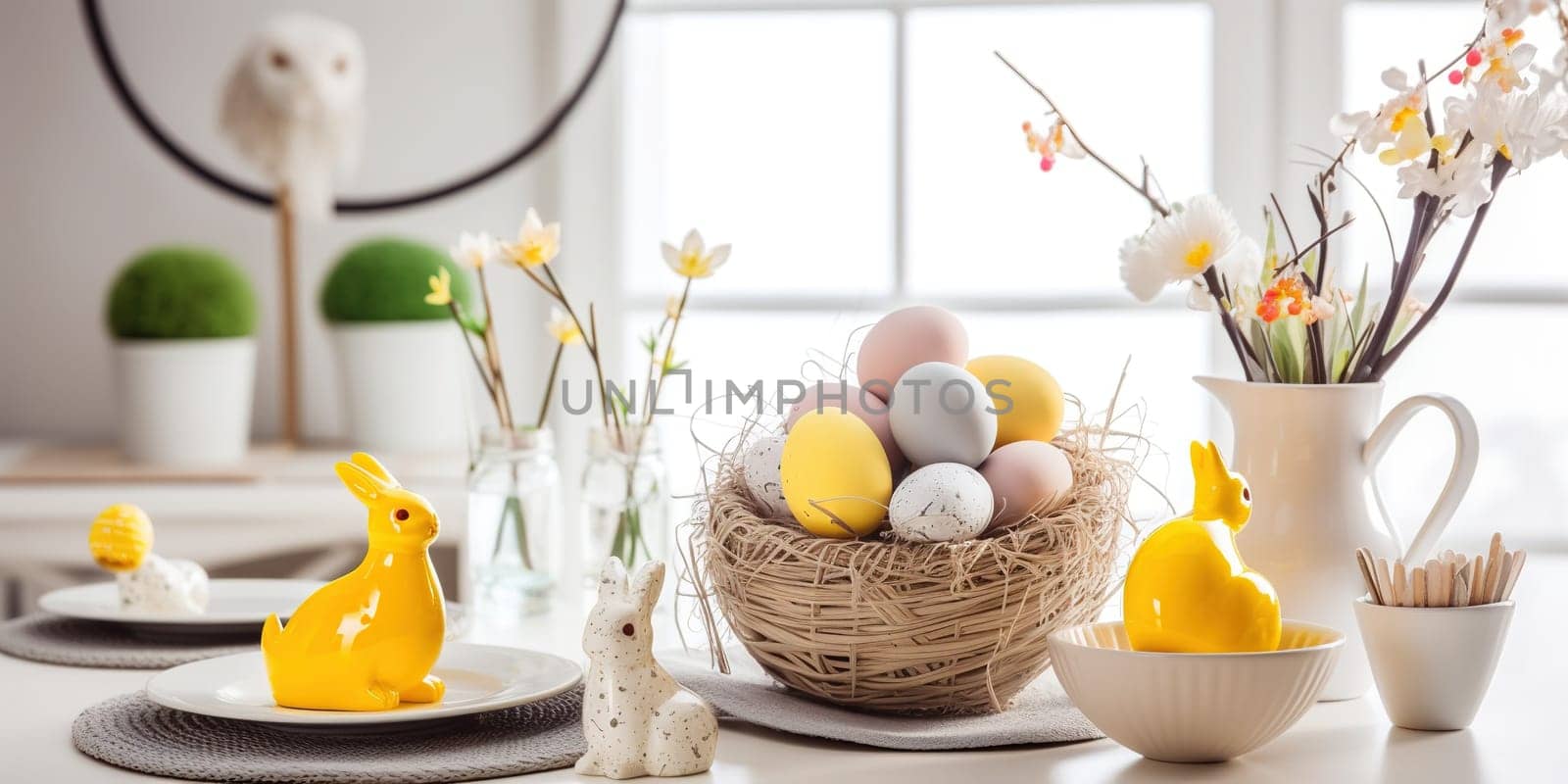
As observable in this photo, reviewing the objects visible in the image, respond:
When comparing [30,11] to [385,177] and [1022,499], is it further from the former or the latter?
[1022,499]

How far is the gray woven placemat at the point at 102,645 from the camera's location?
0.93 meters

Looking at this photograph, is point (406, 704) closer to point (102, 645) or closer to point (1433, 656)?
point (102, 645)

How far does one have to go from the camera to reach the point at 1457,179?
0.78 m

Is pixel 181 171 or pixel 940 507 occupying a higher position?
pixel 181 171

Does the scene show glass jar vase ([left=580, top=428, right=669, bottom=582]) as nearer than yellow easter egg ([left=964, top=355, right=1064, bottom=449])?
No

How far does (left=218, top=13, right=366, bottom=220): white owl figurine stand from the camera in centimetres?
190

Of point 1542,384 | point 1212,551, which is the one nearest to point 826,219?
point 1542,384

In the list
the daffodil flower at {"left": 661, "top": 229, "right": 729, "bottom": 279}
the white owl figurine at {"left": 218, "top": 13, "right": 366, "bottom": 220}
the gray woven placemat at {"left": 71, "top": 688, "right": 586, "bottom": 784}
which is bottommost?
the gray woven placemat at {"left": 71, "top": 688, "right": 586, "bottom": 784}

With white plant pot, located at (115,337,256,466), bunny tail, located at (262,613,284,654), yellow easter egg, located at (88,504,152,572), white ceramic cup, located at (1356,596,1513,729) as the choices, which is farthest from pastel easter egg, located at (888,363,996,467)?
white plant pot, located at (115,337,256,466)

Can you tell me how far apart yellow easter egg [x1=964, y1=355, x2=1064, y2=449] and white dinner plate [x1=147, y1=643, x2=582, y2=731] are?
280mm

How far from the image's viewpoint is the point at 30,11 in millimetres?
2023

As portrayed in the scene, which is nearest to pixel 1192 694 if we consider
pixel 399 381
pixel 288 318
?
pixel 399 381

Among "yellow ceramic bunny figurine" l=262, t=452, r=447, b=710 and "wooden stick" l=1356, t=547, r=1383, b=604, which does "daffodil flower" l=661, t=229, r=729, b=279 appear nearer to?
"yellow ceramic bunny figurine" l=262, t=452, r=447, b=710

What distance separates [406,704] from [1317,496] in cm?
52
